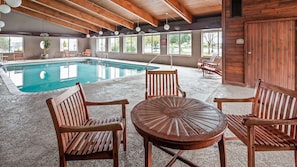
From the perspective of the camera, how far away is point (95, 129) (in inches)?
58.6

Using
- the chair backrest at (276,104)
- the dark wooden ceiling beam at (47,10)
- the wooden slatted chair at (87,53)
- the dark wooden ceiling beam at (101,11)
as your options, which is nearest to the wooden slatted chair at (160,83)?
the chair backrest at (276,104)

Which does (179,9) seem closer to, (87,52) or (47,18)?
(47,18)

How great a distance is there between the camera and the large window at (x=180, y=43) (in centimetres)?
1120

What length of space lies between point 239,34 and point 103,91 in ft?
13.4

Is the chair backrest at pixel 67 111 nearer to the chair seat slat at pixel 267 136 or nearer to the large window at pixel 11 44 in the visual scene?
the chair seat slat at pixel 267 136

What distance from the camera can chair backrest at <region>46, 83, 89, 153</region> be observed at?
1.47m

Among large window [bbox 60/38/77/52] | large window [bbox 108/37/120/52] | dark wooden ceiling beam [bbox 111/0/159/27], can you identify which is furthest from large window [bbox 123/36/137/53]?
large window [bbox 60/38/77/52]

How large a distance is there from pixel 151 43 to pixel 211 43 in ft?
14.1

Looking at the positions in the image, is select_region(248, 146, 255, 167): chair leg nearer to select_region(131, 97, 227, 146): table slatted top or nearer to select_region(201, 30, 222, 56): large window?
select_region(131, 97, 227, 146): table slatted top

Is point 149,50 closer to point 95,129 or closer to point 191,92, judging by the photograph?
point 191,92

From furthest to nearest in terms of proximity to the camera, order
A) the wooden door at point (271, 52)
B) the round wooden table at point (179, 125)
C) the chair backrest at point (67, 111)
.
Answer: the wooden door at point (271, 52) → the chair backrest at point (67, 111) → the round wooden table at point (179, 125)

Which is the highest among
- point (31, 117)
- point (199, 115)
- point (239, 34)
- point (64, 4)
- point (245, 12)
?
point (64, 4)

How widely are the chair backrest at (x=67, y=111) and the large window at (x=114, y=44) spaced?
14.0 m

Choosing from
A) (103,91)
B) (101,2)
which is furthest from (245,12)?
(101,2)
